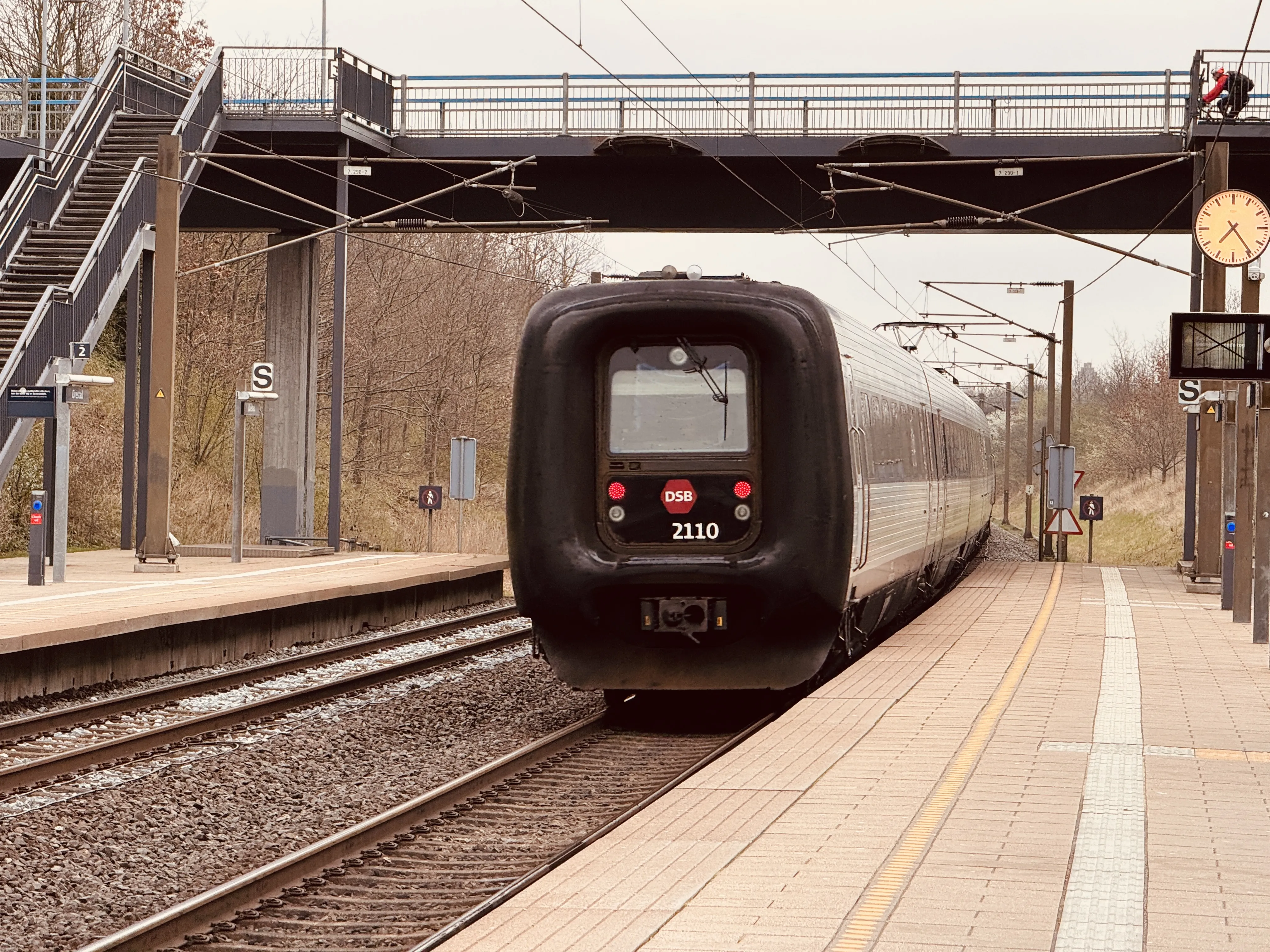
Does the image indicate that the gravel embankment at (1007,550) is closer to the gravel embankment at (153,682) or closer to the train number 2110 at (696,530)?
the gravel embankment at (153,682)

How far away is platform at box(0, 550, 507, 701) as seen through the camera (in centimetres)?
1374

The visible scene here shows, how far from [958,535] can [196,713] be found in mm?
12989

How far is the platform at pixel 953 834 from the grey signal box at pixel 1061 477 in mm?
19222

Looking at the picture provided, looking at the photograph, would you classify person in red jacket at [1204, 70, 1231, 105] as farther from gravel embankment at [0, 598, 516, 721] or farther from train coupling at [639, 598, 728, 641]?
train coupling at [639, 598, 728, 641]

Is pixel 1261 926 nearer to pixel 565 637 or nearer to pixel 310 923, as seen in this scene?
pixel 310 923

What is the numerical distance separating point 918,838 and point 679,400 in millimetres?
4803

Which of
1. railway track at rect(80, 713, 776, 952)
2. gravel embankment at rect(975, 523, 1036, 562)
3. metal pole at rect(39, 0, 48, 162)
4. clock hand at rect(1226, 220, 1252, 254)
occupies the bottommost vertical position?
gravel embankment at rect(975, 523, 1036, 562)

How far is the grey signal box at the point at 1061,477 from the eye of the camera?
3112 centimetres

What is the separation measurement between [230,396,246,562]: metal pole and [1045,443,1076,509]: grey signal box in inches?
607

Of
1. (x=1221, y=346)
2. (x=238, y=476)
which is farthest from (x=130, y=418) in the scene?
(x=1221, y=346)

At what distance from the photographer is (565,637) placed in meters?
10.9

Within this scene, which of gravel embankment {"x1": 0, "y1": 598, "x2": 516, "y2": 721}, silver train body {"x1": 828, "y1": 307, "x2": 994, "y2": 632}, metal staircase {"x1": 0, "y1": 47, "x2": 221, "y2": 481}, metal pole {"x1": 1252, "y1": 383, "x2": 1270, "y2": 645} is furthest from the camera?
metal staircase {"x1": 0, "y1": 47, "x2": 221, "y2": 481}

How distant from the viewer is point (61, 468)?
1828 cm

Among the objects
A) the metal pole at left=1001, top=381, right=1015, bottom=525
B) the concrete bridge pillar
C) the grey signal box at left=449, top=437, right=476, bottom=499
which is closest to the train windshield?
the grey signal box at left=449, top=437, right=476, bottom=499
